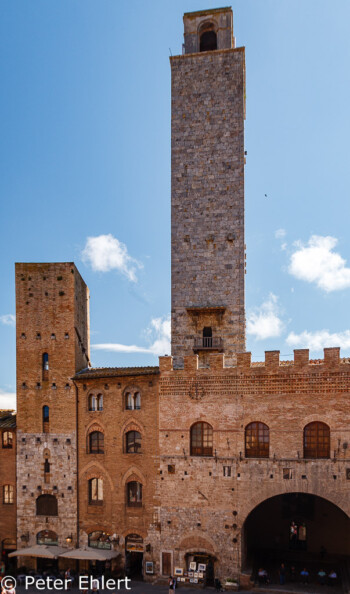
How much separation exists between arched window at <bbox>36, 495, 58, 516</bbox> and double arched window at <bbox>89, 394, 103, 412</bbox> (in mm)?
6017

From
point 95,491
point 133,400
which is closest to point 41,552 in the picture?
point 95,491

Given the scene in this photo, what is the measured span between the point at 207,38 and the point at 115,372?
991 inches

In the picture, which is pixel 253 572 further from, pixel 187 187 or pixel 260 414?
pixel 187 187

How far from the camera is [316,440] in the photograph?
80.2 feet

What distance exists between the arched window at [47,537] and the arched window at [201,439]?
1046cm

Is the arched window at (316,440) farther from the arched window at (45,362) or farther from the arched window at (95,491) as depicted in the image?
the arched window at (45,362)

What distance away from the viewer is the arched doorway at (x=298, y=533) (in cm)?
2880

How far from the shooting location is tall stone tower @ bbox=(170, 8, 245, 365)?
31250mm

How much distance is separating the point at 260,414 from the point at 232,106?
20.6m

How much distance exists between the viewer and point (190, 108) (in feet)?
108

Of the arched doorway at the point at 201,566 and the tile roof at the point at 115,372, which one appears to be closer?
the arched doorway at the point at 201,566

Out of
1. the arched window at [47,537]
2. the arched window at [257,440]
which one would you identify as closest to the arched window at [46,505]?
the arched window at [47,537]

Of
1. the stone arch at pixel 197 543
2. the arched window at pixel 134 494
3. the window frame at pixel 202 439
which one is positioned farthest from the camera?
the arched window at pixel 134 494

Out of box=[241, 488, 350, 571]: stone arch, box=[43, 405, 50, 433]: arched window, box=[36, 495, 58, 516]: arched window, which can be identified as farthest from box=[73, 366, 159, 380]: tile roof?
box=[241, 488, 350, 571]: stone arch
